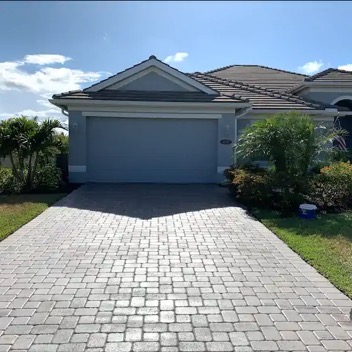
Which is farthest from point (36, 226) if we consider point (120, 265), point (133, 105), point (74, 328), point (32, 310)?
point (133, 105)

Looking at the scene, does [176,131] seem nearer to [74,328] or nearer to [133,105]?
[133,105]

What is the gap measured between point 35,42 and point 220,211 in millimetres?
6833

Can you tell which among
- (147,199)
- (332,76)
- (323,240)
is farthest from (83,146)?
(332,76)

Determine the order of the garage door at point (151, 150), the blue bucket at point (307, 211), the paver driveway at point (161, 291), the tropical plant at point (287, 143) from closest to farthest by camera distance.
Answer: the paver driveway at point (161, 291) → the blue bucket at point (307, 211) → the tropical plant at point (287, 143) → the garage door at point (151, 150)

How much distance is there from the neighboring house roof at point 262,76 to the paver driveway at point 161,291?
14874mm

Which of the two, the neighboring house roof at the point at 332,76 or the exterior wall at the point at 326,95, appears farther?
the exterior wall at the point at 326,95

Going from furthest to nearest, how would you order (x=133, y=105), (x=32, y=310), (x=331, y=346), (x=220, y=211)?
1. (x=133, y=105)
2. (x=220, y=211)
3. (x=32, y=310)
4. (x=331, y=346)

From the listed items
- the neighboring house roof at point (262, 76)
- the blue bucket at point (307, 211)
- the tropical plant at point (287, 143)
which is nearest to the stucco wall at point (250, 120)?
the tropical plant at point (287, 143)

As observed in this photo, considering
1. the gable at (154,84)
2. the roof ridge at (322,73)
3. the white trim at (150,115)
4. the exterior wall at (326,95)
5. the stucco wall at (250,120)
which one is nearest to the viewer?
the white trim at (150,115)

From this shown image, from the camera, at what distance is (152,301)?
13.8 feet

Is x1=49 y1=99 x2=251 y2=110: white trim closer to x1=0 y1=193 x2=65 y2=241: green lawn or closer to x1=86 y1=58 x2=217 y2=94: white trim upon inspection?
x1=86 y1=58 x2=217 y2=94: white trim

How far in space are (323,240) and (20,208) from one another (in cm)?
761

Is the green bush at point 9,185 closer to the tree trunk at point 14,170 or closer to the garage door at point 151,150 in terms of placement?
the tree trunk at point 14,170

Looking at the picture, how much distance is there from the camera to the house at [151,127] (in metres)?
14.1
